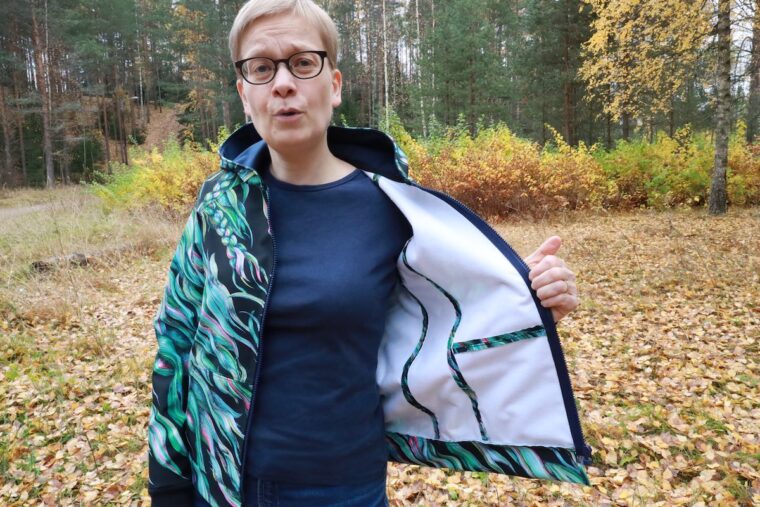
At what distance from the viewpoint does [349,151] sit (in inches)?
60.1

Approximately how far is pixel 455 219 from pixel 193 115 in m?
35.3

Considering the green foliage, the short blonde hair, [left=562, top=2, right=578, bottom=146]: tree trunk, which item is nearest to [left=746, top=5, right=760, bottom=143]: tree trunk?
[left=562, top=2, right=578, bottom=146]: tree trunk

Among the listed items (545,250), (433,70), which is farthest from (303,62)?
(433,70)

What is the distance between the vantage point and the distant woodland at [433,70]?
11422 millimetres

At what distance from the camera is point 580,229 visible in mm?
11023

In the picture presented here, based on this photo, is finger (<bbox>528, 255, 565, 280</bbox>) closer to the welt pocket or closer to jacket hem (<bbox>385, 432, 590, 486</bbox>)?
the welt pocket

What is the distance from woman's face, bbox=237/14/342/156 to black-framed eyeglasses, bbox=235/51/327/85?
0.01 meters

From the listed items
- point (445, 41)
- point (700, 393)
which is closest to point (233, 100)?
point (445, 41)

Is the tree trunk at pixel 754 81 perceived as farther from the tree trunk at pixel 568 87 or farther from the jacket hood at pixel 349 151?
the jacket hood at pixel 349 151

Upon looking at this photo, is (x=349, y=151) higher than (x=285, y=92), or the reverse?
(x=285, y=92)

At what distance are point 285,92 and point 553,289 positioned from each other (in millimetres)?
855

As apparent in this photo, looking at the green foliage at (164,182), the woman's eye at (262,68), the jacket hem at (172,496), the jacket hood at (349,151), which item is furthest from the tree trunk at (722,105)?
the green foliage at (164,182)

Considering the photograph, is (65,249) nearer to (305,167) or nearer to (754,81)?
(305,167)

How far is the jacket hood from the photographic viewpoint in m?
1.41
